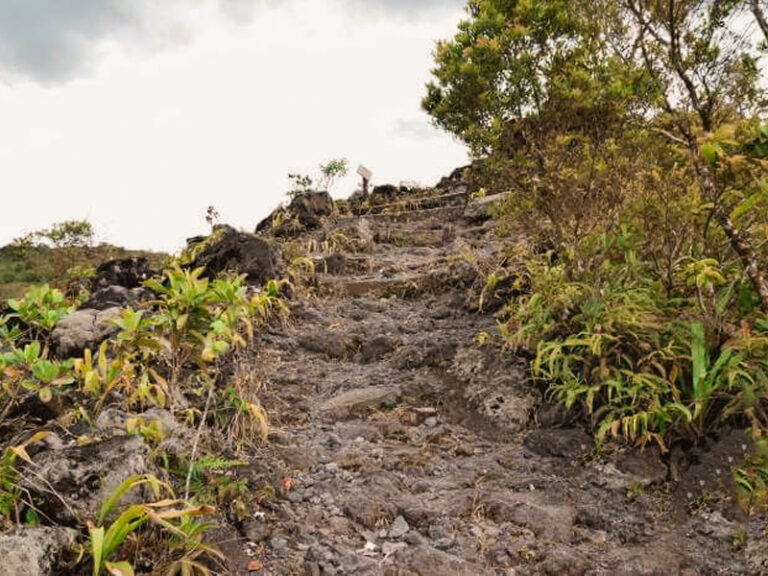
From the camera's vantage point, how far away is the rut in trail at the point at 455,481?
3523 mm

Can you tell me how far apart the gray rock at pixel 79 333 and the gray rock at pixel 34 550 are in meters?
3.03

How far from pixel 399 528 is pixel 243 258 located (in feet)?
18.7

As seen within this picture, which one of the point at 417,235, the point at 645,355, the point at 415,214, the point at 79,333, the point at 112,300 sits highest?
the point at 415,214

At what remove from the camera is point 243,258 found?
28.9 feet

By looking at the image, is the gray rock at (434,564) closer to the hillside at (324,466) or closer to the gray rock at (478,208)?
the hillside at (324,466)

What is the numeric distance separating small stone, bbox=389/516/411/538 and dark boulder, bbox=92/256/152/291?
665cm

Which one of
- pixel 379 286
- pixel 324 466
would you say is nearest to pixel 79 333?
pixel 324 466

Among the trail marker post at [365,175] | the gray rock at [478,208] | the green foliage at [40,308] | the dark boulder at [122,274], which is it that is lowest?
the green foliage at [40,308]

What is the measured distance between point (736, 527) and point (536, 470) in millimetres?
1238

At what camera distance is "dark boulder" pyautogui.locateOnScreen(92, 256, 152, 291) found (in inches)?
369

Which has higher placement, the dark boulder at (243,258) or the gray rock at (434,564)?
the dark boulder at (243,258)

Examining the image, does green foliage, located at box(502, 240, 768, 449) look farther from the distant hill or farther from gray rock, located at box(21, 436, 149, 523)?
the distant hill

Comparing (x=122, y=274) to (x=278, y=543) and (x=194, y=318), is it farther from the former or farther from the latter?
(x=278, y=543)

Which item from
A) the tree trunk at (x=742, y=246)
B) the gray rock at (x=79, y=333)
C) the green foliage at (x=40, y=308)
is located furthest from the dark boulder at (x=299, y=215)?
the tree trunk at (x=742, y=246)
